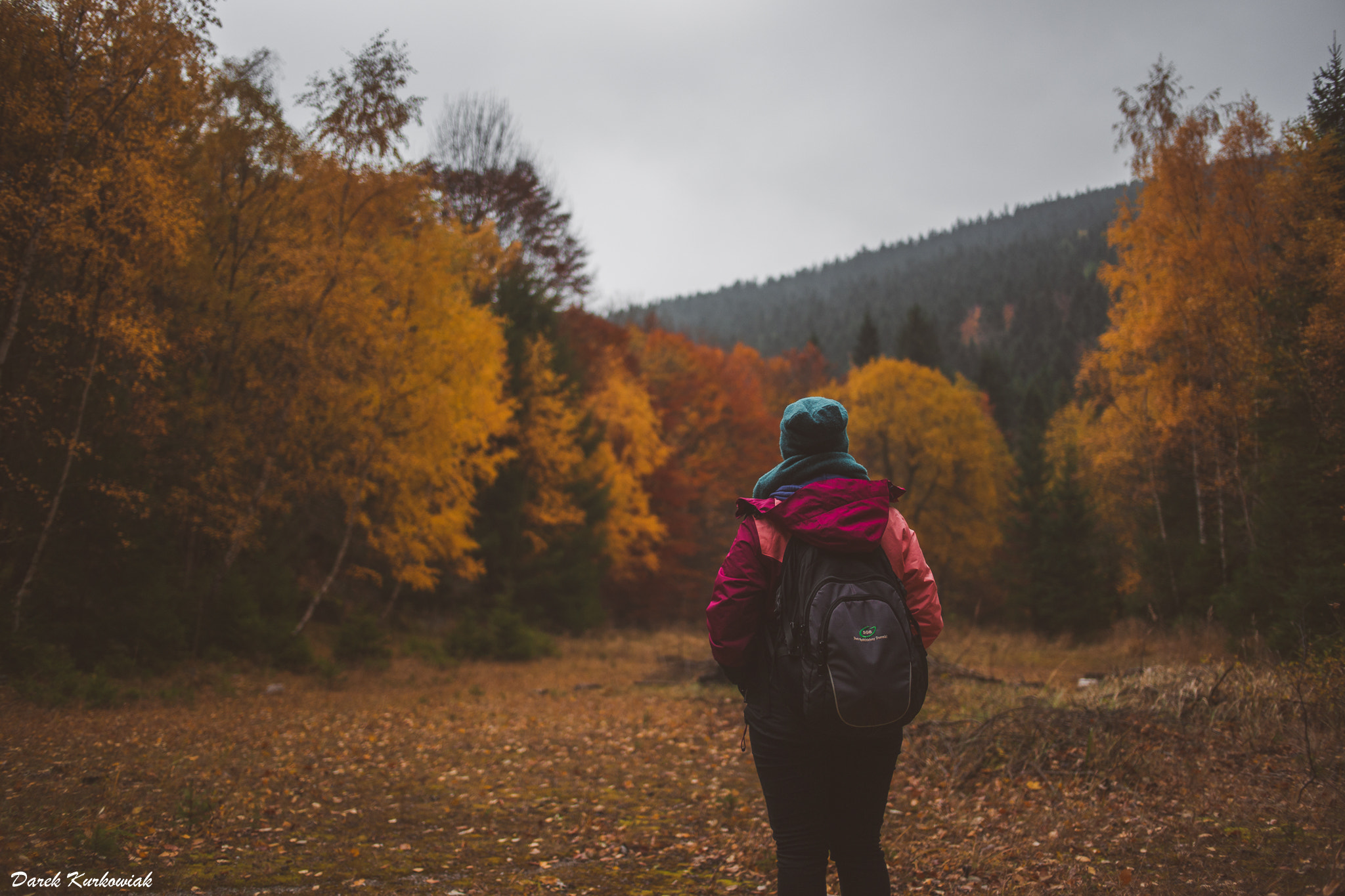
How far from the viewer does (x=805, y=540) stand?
252 cm

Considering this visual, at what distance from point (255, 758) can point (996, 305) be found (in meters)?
94.9

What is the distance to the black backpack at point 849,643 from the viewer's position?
2.29 m

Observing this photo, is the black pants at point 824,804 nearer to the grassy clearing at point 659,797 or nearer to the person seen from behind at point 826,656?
the person seen from behind at point 826,656

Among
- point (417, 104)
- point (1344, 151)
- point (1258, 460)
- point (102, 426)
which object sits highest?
point (417, 104)

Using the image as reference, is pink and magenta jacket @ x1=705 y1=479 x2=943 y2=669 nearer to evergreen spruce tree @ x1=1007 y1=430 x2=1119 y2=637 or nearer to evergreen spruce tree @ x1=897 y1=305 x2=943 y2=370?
evergreen spruce tree @ x1=1007 y1=430 x2=1119 y2=637

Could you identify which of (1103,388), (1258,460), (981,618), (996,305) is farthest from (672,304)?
(1258,460)

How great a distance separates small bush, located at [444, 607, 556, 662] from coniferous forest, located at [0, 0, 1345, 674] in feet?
0.25

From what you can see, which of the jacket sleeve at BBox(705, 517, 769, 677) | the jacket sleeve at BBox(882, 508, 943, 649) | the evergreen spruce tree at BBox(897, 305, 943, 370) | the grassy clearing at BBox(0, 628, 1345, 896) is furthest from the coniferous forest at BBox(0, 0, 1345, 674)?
the evergreen spruce tree at BBox(897, 305, 943, 370)

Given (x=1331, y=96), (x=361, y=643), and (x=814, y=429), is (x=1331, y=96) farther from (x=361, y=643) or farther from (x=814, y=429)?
(x=361, y=643)

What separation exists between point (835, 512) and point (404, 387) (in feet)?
42.6

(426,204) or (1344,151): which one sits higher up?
(426,204)

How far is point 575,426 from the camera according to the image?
21.8m

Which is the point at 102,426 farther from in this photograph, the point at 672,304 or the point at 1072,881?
the point at 672,304

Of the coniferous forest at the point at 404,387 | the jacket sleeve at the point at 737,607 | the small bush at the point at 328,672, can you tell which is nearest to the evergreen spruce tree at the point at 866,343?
the coniferous forest at the point at 404,387
